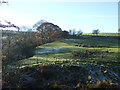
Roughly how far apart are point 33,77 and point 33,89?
6.93ft

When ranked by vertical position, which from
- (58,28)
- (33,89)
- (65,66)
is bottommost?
(33,89)

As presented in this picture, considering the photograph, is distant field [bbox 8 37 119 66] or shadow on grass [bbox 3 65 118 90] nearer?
shadow on grass [bbox 3 65 118 90]

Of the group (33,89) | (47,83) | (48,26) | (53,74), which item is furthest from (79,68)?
(48,26)

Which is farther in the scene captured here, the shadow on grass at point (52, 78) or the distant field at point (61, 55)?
the distant field at point (61, 55)

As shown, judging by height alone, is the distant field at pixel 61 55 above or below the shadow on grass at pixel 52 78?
above

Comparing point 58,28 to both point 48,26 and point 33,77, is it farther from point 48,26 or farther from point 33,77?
point 33,77

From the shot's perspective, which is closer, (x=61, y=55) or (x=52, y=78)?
(x=52, y=78)

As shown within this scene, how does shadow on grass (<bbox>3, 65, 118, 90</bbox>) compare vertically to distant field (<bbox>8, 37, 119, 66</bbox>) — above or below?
below

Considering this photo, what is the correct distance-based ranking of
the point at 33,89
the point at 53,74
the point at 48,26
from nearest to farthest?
the point at 33,89, the point at 53,74, the point at 48,26

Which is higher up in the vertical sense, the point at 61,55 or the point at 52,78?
the point at 61,55

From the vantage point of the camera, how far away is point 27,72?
62.6 ft

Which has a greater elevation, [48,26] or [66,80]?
[48,26]

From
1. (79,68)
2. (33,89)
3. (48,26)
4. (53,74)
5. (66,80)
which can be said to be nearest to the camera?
(33,89)

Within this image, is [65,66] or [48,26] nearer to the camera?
[65,66]
